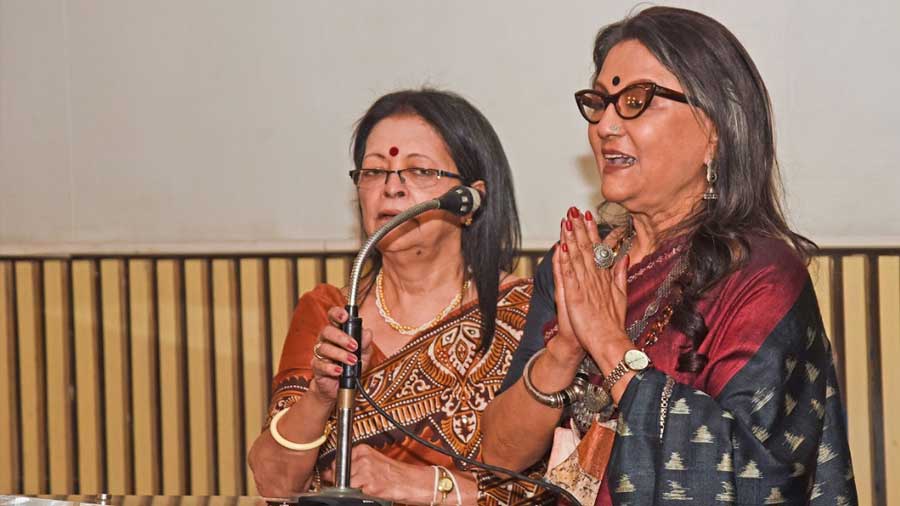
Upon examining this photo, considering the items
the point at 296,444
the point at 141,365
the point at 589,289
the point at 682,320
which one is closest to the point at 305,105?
the point at 141,365

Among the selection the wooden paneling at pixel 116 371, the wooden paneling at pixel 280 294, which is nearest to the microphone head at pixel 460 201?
the wooden paneling at pixel 280 294

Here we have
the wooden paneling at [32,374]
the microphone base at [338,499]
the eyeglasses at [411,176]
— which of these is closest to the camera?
the microphone base at [338,499]

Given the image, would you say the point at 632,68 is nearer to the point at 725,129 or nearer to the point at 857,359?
the point at 725,129

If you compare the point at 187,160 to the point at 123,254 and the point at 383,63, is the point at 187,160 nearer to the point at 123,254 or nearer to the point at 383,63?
the point at 123,254

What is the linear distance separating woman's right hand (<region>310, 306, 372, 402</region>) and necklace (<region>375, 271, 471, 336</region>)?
0.45 ft

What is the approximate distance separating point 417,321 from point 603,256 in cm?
87

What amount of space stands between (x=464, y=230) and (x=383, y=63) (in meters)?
1.27

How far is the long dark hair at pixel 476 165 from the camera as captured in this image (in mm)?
3129

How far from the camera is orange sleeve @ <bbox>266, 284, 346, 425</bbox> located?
10.1 ft

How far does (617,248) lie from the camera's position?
2559 millimetres

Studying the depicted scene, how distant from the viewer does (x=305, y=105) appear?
439 cm

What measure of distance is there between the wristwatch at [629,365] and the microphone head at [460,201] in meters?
0.42

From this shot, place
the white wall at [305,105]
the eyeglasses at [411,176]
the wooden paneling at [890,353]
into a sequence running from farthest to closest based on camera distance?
the white wall at [305,105] → the wooden paneling at [890,353] → the eyeglasses at [411,176]

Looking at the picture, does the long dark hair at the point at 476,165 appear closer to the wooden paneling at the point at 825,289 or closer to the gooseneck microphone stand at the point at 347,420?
the gooseneck microphone stand at the point at 347,420
